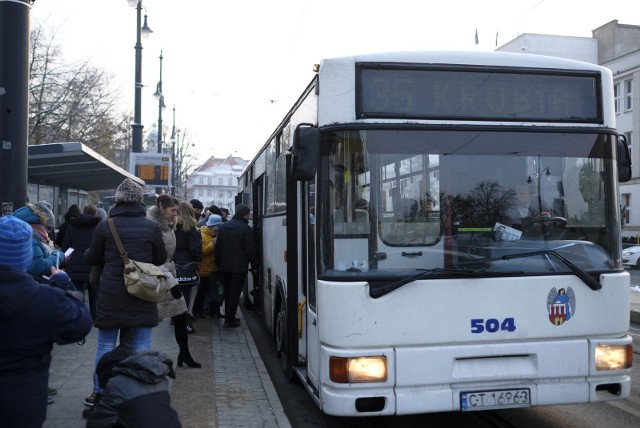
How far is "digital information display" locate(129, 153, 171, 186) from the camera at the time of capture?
2402 cm

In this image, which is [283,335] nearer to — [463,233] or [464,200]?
[463,233]

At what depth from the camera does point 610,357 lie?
4758 millimetres

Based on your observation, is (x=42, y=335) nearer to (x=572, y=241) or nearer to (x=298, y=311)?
(x=298, y=311)

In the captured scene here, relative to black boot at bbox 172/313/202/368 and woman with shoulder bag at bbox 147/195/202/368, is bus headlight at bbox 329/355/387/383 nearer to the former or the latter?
woman with shoulder bag at bbox 147/195/202/368

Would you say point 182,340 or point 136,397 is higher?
point 136,397

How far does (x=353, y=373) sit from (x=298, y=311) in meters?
1.52

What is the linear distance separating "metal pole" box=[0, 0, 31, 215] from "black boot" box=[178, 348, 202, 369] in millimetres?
2256

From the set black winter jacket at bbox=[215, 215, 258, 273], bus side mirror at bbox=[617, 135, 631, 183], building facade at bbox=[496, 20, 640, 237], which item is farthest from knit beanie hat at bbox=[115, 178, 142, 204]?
building facade at bbox=[496, 20, 640, 237]

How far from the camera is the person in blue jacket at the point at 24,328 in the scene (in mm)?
2705

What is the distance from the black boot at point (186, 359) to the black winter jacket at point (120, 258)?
6.37ft

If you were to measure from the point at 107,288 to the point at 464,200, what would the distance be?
2.76 metres

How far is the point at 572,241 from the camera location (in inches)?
193

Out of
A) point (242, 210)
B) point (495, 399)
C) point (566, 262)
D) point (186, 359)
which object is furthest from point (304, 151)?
point (242, 210)

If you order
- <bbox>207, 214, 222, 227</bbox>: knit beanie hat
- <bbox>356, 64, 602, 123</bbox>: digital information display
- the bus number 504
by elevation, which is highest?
<bbox>356, 64, 602, 123</bbox>: digital information display
